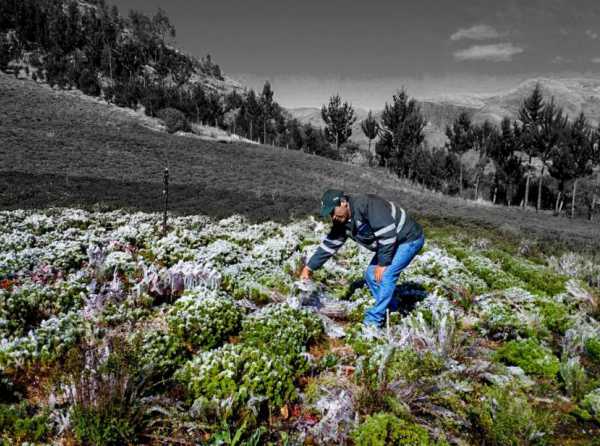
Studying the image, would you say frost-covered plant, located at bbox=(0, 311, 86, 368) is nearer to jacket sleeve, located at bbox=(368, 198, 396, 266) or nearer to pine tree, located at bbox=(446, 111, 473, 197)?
jacket sleeve, located at bbox=(368, 198, 396, 266)

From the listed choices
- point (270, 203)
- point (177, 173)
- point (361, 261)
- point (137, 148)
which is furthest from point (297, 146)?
point (361, 261)

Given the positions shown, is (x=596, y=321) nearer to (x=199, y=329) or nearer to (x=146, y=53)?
(x=199, y=329)

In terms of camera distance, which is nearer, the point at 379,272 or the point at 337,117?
the point at 379,272

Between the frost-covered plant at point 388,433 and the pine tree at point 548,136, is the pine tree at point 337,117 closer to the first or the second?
the pine tree at point 548,136

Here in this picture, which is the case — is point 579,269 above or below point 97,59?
below

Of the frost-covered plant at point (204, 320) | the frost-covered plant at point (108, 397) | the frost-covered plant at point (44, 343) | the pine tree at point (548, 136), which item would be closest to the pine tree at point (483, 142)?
the pine tree at point (548, 136)

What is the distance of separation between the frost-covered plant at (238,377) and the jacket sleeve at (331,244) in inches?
61.5

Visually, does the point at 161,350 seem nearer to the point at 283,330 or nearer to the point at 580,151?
the point at 283,330

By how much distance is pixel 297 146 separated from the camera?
2741 inches

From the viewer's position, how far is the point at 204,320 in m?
4.58

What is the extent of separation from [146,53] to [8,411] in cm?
9652

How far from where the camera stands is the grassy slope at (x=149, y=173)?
643 inches

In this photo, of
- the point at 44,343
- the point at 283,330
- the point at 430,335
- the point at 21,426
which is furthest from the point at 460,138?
the point at 21,426

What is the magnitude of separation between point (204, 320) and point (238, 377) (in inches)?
43.4
